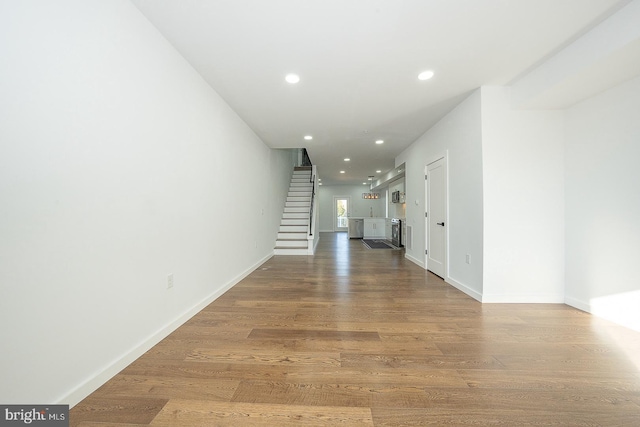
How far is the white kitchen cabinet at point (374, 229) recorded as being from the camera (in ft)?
34.3

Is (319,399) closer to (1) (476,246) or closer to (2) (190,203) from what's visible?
(2) (190,203)

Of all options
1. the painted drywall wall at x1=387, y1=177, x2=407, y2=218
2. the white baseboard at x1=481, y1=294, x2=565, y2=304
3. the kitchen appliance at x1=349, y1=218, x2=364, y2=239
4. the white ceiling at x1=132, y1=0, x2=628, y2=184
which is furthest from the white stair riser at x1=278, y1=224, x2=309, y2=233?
the white baseboard at x1=481, y1=294, x2=565, y2=304

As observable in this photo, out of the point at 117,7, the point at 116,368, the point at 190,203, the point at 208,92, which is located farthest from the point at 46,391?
the point at 208,92

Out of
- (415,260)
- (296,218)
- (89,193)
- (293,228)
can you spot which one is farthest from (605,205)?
(296,218)

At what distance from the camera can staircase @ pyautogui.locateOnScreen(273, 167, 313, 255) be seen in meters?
6.61

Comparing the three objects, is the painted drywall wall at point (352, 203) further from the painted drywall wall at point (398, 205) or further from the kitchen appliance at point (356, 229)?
the kitchen appliance at point (356, 229)

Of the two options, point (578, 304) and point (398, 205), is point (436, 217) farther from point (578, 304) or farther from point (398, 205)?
point (398, 205)

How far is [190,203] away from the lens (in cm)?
253

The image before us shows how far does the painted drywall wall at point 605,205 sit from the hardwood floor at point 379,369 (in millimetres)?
293

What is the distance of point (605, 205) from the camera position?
8.39 feet

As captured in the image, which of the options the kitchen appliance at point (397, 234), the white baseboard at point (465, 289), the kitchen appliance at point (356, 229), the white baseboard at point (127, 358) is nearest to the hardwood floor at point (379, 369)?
the white baseboard at point (127, 358)

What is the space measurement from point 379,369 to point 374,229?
894cm

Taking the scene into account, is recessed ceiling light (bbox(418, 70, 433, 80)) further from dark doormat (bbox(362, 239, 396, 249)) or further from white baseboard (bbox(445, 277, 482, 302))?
dark doormat (bbox(362, 239, 396, 249))

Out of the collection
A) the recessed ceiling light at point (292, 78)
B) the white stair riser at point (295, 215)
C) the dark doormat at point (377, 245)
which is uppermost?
the recessed ceiling light at point (292, 78)
